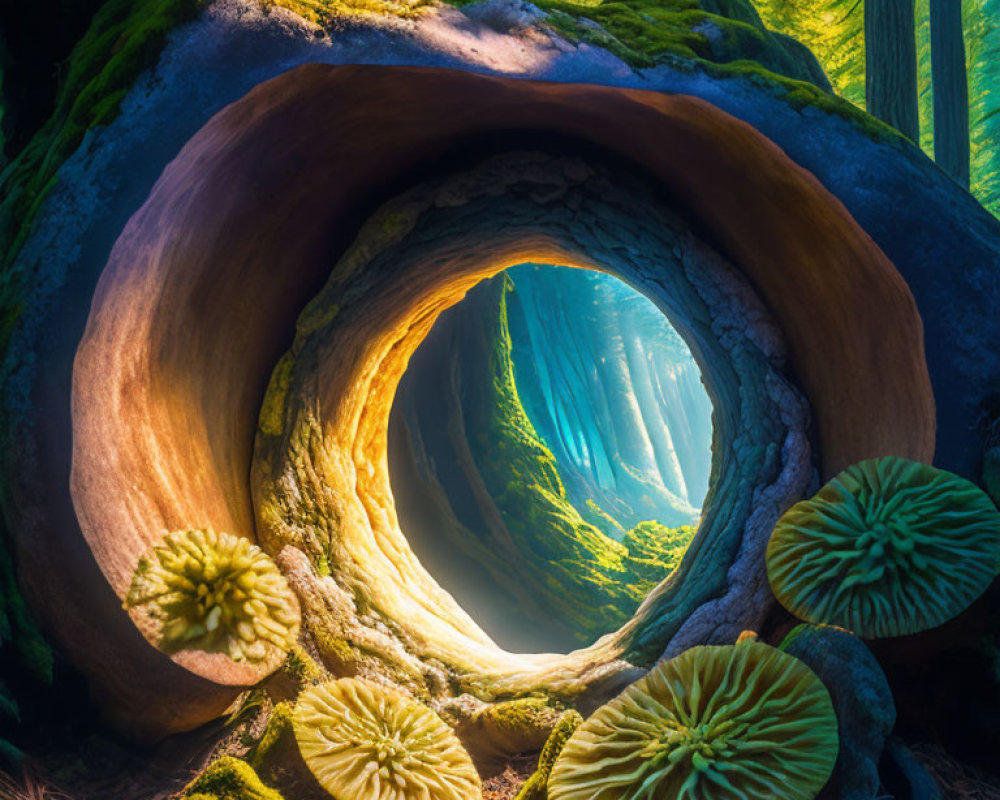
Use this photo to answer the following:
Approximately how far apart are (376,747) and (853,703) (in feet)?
4.91

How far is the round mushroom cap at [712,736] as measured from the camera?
57.6 inches

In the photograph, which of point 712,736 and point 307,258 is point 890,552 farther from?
point 307,258

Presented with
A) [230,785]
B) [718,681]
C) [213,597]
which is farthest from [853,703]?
[213,597]

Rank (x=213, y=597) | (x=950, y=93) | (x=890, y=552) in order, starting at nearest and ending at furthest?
(x=890, y=552) < (x=213, y=597) < (x=950, y=93)

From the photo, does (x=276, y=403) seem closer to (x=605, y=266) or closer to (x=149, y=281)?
(x=149, y=281)

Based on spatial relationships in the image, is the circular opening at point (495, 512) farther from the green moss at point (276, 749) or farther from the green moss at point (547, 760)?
the green moss at point (276, 749)

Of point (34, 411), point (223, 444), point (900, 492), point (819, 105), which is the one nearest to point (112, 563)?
point (34, 411)

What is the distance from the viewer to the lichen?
221 centimetres

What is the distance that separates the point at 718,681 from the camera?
1692 mm

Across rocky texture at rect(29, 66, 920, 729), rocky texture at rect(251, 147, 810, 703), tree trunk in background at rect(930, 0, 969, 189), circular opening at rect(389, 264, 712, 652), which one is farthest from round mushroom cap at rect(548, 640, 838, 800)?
tree trunk in background at rect(930, 0, 969, 189)

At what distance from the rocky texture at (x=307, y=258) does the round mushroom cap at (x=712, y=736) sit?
107 centimetres

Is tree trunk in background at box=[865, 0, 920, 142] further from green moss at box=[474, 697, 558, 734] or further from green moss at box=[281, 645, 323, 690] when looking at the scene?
green moss at box=[281, 645, 323, 690]

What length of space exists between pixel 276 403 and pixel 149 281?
1061 mm

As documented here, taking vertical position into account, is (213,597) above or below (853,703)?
below
